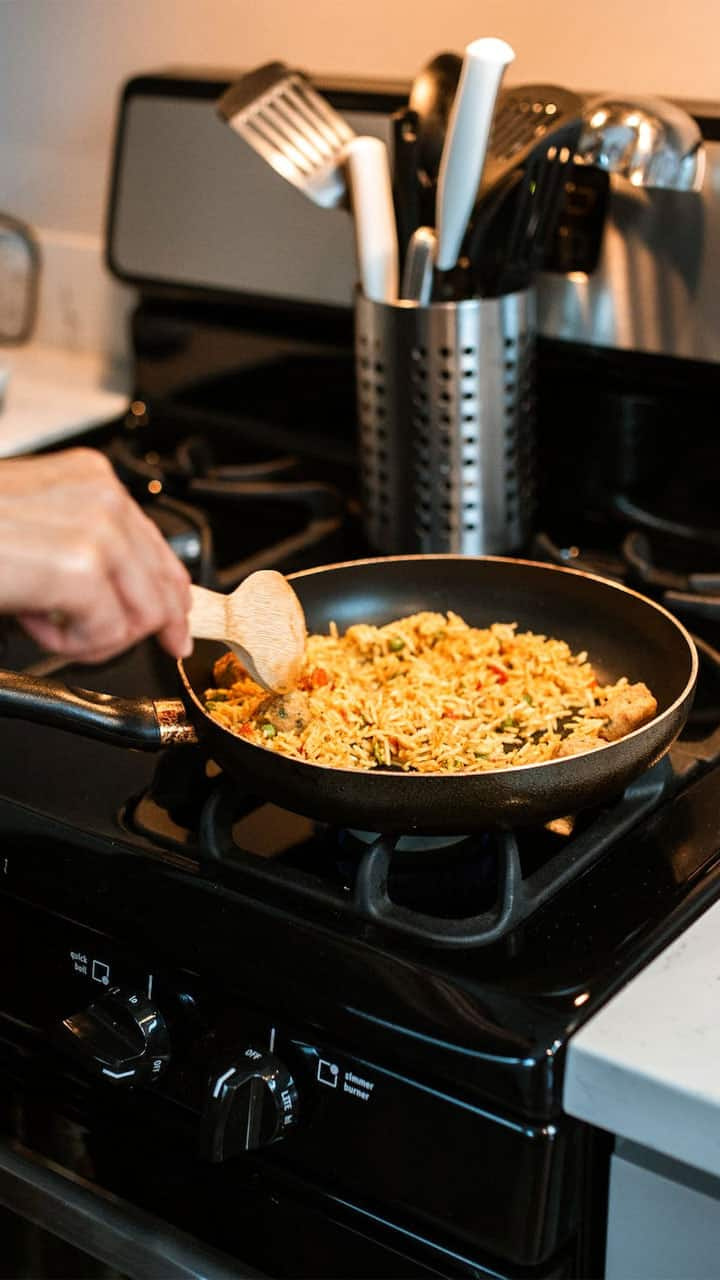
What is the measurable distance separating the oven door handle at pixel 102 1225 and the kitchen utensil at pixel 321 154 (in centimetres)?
78

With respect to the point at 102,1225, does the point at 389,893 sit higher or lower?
higher

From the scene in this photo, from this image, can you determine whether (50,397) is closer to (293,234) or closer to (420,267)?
(293,234)

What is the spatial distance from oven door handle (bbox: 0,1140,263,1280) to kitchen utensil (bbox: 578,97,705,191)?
89 centimetres

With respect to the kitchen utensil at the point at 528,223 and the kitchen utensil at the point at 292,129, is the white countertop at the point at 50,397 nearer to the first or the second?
the kitchen utensil at the point at 292,129

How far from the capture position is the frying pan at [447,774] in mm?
829

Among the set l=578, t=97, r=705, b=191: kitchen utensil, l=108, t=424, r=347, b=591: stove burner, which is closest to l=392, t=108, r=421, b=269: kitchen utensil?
l=578, t=97, r=705, b=191: kitchen utensil

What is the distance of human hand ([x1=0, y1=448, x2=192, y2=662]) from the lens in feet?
2.23

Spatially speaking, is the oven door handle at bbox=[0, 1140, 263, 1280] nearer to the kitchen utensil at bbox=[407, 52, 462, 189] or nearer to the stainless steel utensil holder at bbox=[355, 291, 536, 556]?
the stainless steel utensil holder at bbox=[355, 291, 536, 556]

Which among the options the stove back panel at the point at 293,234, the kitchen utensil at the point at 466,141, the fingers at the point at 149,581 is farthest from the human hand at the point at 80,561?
the stove back panel at the point at 293,234

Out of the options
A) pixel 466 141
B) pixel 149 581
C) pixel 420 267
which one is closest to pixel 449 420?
pixel 420 267

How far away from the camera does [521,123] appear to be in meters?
1.21

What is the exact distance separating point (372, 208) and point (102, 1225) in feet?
2.81

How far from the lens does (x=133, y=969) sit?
904mm

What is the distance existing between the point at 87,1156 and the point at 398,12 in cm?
120
